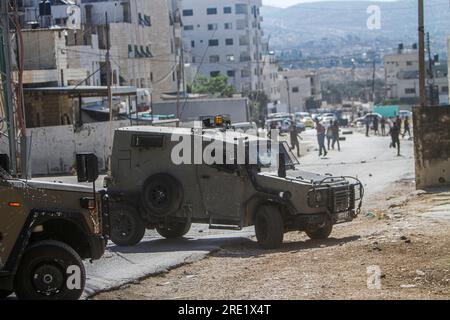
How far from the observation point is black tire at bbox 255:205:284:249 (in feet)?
51.5

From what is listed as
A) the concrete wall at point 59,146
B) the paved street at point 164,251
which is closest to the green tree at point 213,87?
the concrete wall at point 59,146

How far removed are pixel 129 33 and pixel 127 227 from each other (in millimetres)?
49672

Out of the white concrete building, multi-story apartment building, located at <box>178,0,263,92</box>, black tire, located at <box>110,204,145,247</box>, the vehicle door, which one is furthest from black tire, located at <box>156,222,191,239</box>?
the white concrete building

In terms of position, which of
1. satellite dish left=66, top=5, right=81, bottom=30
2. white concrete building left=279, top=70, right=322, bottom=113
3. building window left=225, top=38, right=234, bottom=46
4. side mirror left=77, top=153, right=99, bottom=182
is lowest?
white concrete building left=279, top=70, right=322, bottom=113

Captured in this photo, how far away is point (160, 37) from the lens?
76812mm

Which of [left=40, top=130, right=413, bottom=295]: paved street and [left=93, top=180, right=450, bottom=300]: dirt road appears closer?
[left=93, top=180, right=450, bottom=300]: dirt road

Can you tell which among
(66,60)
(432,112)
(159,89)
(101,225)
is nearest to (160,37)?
(159,89)

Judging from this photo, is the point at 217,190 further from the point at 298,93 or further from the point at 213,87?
the point at 298,93

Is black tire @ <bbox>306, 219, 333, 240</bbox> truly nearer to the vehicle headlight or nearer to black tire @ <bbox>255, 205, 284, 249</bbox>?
the vehicle headlight

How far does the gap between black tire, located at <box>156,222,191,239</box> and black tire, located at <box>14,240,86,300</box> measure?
682 cm

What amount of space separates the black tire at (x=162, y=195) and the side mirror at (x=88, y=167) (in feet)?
18.2

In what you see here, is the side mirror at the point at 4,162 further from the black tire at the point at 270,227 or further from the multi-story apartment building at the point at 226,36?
the multi-story apartment building at the point at 226,36
